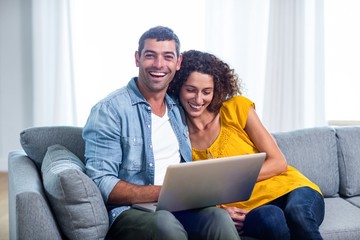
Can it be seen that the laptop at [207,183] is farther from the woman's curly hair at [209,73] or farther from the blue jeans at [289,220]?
the woman's curly hair at [209,73]

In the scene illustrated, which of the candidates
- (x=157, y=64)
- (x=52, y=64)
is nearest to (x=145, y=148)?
(x=157, y=64)

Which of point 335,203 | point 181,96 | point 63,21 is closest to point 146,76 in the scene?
point 181,96

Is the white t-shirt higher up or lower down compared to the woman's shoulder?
lower down

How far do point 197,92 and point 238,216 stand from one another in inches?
22.3

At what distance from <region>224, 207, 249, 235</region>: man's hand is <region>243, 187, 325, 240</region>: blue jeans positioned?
0.06 feet

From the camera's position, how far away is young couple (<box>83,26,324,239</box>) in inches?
76.0

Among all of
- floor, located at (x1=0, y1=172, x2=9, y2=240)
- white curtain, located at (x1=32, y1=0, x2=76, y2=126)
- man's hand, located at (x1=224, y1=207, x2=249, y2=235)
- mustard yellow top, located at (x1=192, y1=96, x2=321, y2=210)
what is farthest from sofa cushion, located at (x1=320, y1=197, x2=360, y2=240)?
white curtain, located at (x1=32, y1=0, x2=76, y2=126)

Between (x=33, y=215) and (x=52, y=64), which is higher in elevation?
(x=52, y=64)

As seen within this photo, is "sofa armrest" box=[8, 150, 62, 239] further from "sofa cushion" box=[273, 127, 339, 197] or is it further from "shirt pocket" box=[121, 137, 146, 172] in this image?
"sofa cushion" box=[273, 127, 339, 197]

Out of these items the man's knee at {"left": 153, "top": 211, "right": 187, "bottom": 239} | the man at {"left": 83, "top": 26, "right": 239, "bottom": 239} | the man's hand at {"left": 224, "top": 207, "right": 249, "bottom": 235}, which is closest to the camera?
the man's knee at {"left": 153, "top": 211, "right": 187, "bottom": 239}

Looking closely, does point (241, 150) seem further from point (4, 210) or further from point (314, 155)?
point (4, 210)

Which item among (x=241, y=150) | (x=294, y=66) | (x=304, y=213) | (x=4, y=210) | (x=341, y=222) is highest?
(x=294, y=66)

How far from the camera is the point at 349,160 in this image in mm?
2686

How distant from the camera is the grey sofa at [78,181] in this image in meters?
1.78
